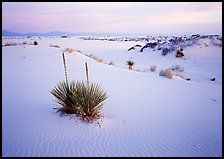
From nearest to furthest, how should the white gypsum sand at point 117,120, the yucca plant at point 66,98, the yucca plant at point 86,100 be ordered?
the white gypsum sand at point 117,120 < the yucca plant at point 86,100 < the yucca plant at point 66,98

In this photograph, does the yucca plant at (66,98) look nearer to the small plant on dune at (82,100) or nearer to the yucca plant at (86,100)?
the small plant on dune at (82,100)

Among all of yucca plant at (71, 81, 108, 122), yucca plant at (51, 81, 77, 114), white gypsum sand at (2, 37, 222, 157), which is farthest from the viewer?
yucca plant at (51, 81, 77, 114)

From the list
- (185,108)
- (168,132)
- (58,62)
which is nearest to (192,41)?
(58,62)

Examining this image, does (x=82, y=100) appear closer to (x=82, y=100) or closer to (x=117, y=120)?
(x=82, y=100)

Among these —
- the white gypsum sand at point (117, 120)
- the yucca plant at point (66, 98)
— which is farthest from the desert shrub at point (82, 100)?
the white gypsum sand at point (117, 120)

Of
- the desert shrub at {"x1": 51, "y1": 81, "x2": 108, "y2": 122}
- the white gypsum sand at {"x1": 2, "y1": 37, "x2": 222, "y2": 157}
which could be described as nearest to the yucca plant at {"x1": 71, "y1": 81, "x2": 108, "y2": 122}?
the desert shrub at {"x1": 51, "y1": 81, "x2": 108, "y2": 122}

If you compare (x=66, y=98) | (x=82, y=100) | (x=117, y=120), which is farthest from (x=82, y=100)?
(x=117, y=120)

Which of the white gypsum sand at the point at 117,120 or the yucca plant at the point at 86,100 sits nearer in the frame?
the white gypsum sand at the point at 117,120

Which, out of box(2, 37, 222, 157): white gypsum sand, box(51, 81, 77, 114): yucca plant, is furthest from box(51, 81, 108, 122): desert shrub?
box(2, 37, 222, 157): white gypsum sand

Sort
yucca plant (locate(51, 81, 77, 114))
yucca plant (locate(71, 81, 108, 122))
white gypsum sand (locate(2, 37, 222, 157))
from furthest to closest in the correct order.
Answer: yucca plant (locate(51, 81, 77, 114)), yucca plant (locate(71, 81, 108, 122)), white gypsum sand (locate(2, 37, 222, 157))

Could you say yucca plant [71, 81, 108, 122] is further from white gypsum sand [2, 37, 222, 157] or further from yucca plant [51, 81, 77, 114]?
white gypsum sand [2, 37, 222, 157]

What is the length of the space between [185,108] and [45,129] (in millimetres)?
4523

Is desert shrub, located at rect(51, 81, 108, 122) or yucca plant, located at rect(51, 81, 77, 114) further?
yucca plant, located at rect(51, 81, 77, 114)

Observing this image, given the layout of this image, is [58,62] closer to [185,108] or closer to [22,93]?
[22,93]
